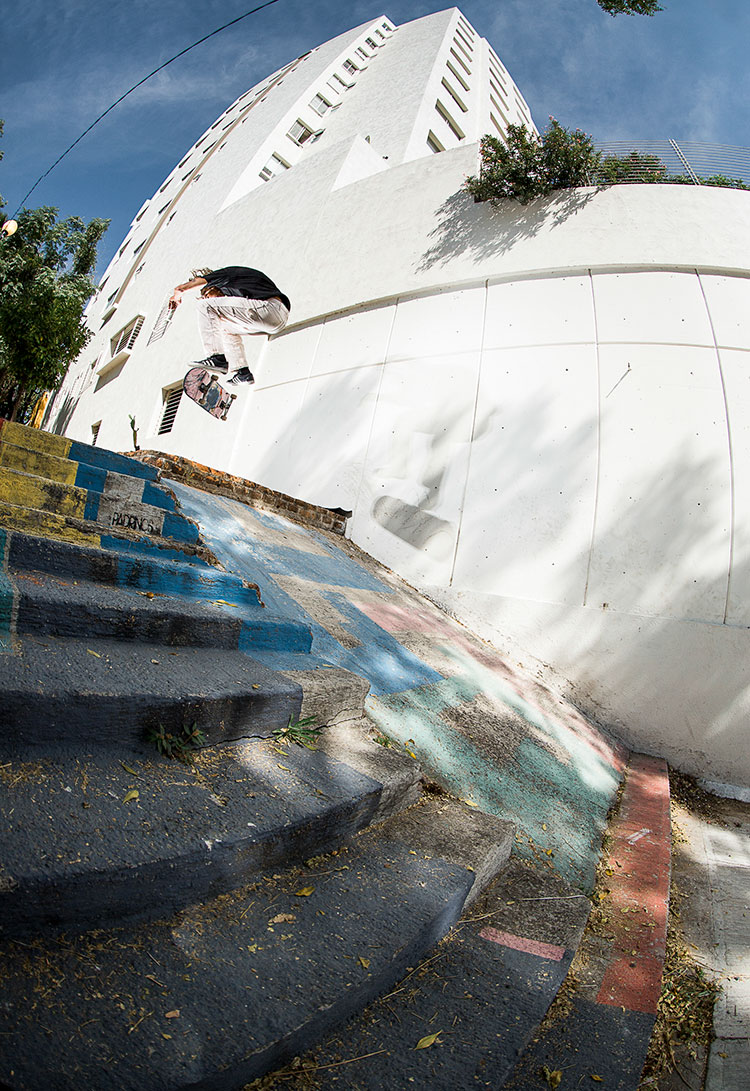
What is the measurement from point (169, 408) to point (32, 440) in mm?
9556

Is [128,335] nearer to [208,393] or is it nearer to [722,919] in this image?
[208,393]

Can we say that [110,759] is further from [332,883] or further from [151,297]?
[151,297]

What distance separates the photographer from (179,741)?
5.21 ft

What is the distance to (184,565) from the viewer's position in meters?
2.64

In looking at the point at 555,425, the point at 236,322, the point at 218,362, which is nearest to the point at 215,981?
the point at 555,425

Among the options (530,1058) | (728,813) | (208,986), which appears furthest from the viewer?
(728,813)

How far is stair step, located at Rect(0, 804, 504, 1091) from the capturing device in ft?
2.87

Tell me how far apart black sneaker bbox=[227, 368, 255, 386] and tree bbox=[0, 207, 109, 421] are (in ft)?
36.8

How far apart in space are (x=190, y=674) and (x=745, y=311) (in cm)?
726

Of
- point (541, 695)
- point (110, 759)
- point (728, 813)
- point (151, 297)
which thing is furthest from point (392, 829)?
point (151, 297)

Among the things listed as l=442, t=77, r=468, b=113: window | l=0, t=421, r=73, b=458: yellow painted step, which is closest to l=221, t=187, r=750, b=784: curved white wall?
l=0, t=421, r=73, b=458: yellow painted step

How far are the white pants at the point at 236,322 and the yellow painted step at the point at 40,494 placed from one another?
7.28m

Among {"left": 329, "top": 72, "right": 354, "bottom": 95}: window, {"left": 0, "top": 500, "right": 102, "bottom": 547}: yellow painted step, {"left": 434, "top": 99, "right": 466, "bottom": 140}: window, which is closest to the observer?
{"left": 0, "top": 500, "right": 102, "bottom": 547}: yellow painted step

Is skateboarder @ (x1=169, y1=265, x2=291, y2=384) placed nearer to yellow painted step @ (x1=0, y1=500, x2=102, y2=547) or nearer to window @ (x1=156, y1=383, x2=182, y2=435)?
window @ (x1=156, y1=383, x2=182, y2=435)
